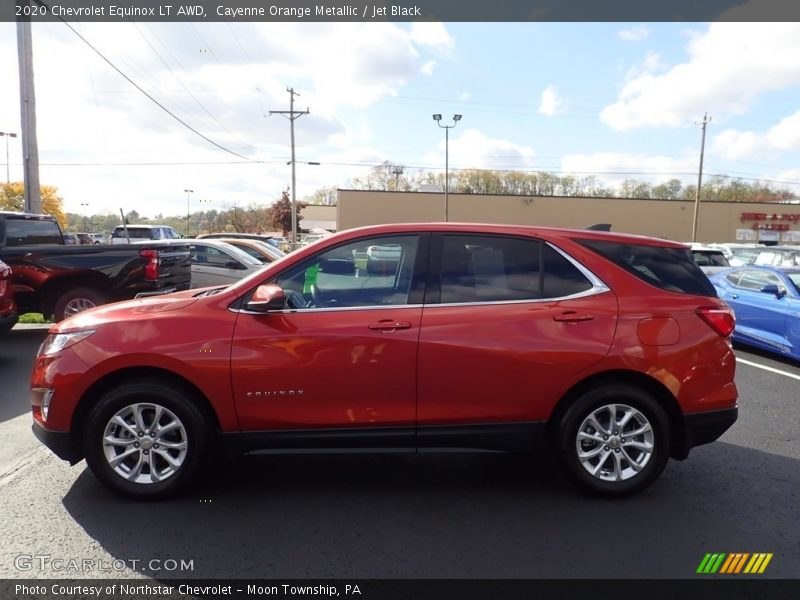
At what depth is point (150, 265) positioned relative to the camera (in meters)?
9.27

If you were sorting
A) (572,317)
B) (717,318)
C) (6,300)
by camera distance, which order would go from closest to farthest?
(572,317)
(717,318)
(6,300)

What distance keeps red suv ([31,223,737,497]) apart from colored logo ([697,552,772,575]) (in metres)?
0.72

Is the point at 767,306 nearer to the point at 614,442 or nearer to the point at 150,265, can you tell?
the point at 614,442

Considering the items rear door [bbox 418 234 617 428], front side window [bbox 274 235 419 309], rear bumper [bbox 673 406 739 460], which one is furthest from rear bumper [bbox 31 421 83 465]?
rear bumper [bbox 673 406 739 460]

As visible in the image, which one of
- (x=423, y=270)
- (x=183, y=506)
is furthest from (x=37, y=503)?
(x=423, y=270)

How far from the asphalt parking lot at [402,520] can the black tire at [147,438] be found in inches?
6.1

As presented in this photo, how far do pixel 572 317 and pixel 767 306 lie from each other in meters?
6.56

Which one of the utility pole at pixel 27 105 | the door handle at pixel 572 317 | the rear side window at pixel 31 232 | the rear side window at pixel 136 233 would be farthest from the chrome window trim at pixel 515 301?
the rear side window at pixel 136 233

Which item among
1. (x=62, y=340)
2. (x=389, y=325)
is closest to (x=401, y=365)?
(x=389, y=325)

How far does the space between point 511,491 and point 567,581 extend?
1073 millimetres

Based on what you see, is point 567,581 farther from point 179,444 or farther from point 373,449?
point 179,444

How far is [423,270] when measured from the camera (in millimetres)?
3906

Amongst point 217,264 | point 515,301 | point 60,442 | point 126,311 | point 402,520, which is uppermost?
point 515,301

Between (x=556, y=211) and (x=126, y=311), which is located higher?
(x=556, y=211)
